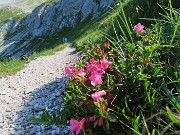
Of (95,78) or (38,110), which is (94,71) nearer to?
(95,78)

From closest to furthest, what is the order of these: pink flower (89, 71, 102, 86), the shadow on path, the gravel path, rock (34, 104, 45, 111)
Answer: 1. pink flower (89, 71, 102, 86)
2. the shadow on path
3. the gravel path
4. rock (34, 104, 45, 111)

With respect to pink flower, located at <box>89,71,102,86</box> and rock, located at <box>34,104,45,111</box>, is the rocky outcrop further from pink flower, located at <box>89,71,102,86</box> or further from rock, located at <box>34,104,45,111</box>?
pink flower, located at <box>89,71,102,86</box>

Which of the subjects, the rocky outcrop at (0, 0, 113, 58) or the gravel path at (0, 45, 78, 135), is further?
the rocky outcrop at (0, 0, 113, 58)

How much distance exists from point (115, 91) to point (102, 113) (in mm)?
612

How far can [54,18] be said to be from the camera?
116 meters

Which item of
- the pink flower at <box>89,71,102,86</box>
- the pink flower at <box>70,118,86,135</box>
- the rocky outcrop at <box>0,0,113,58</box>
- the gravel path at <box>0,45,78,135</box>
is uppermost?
the pink flower at <box>89,71,102,86</box>

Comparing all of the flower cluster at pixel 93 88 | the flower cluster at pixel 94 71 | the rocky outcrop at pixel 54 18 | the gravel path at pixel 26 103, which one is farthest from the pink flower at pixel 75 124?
the rocky outcrop at pixel 54 18

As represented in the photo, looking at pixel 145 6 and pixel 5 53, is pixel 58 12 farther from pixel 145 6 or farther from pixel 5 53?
pixel 145 6

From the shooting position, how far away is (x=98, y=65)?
384 centimetres

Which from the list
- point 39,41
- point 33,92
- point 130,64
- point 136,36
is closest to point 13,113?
point 33,92

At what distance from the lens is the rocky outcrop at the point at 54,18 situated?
85062mm

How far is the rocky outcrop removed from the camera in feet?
279

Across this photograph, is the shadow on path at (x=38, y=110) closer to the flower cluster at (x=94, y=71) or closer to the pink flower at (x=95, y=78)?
the flower cluster at (x=94, y=71)

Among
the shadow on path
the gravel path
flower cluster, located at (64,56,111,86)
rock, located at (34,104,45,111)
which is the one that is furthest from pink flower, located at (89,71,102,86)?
rock, located at (34,104,45,111)
